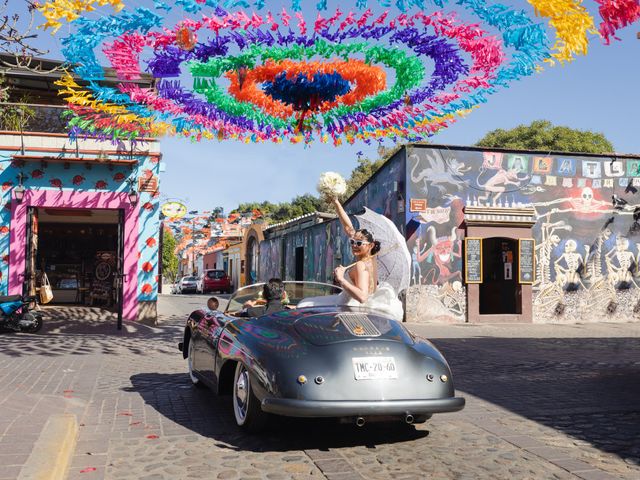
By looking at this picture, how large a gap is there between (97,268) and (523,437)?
67.1 ft

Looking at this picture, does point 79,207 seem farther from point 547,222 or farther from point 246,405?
point 547,222

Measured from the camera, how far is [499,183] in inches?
687

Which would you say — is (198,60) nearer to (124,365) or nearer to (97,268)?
(124,365)

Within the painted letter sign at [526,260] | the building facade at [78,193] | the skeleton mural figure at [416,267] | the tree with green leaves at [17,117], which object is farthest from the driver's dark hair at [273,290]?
the painted letter sign at [526,260]

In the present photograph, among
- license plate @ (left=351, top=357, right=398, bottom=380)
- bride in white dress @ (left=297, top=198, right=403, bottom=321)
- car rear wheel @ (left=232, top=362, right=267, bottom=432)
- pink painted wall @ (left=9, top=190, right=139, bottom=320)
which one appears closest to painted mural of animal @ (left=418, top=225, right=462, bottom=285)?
pink painted wall @ (left=9, top=190, right=139, bottom=320)

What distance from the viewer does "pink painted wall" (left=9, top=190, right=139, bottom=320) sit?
48.6ft

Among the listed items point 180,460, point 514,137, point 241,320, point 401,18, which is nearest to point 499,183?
point 401,18

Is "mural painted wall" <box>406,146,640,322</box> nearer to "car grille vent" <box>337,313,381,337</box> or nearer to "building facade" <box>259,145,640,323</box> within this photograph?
"building facade" <box>259,145,640,323</box>

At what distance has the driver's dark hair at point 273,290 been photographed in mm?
6137

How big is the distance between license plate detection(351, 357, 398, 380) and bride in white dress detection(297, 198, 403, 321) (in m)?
1.31

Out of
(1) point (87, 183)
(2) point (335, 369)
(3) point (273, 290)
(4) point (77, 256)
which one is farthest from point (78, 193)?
(2) point (335, 369)

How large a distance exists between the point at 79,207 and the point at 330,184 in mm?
9591

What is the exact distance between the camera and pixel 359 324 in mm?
4758

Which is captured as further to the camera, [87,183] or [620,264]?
[620,264]
